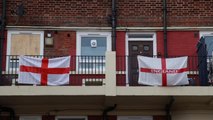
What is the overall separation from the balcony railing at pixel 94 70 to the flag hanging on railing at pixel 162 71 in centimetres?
103

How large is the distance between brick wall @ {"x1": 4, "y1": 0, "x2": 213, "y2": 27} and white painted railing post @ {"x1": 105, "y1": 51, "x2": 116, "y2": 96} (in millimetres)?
2391

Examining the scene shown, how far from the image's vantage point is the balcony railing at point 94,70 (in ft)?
57.2

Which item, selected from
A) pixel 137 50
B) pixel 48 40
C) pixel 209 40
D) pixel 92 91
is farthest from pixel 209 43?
pixel 48 40

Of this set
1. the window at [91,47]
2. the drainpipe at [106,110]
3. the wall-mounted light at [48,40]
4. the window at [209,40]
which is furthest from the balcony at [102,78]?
the wall-mounted light at [48,40]

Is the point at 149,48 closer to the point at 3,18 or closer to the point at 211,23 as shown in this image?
the point at 211,23

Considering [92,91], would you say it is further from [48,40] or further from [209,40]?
[209,40]

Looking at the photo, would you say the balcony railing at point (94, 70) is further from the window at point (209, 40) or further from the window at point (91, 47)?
the window at point (209, 40)

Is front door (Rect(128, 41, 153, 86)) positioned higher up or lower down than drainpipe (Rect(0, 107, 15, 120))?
higher up

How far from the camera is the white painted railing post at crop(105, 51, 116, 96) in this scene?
16031 mm

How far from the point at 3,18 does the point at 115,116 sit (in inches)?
207

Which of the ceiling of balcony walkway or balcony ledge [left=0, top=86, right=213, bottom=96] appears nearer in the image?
balcony ledge [left=0, top=86, right=213, bottom=96]

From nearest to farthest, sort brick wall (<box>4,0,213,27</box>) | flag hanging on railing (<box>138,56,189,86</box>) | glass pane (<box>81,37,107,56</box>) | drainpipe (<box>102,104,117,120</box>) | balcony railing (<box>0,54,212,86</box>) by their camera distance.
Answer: flag hanging on railing (<box>138,56,189,86</box>), drainpipe (<box>102,104,117,120</box>), balcony railing (<box>0,54,212,86</box>), glass pane (<box>81,37,107,56</box>), brick wall (<box>4,0,213,27</box>)

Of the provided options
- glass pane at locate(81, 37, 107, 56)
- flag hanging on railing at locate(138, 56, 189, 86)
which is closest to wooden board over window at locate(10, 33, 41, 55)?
glass pane at locate(81, 37, 107, 56)

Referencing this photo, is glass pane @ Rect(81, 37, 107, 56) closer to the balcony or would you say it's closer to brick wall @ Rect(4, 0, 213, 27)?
the balcony
